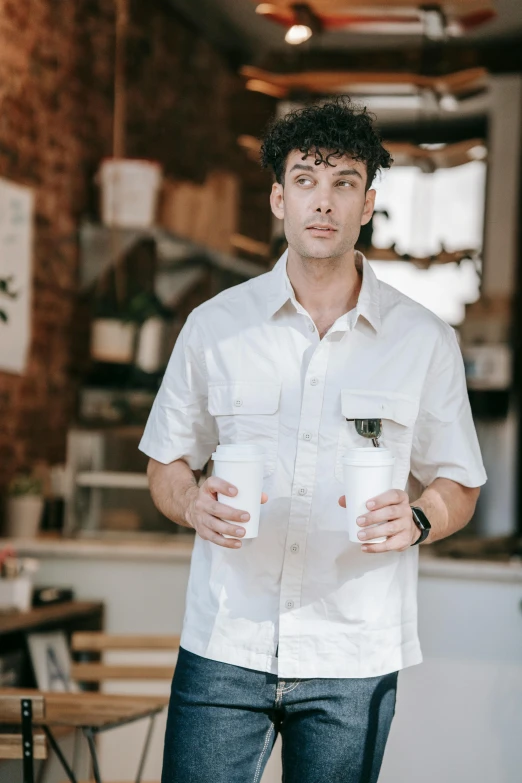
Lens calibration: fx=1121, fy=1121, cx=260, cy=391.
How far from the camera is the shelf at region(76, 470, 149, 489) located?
4.54 metres

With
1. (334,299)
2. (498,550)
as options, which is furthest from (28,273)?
(334,299)

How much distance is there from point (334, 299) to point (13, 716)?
1.13 meters

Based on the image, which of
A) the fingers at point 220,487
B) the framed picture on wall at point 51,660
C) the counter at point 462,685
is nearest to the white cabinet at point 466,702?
the counter at point 462,685

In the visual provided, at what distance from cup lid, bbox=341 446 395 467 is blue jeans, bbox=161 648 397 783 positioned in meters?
0.41

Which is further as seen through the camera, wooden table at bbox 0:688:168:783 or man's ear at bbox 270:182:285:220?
wooden table at bbox 0:688:168:783

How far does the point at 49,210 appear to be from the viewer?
15.4 ft

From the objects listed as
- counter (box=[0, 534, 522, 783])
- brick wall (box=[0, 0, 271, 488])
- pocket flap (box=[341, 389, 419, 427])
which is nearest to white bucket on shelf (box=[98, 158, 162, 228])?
brick wall (box=[0, 0, 271, 488])

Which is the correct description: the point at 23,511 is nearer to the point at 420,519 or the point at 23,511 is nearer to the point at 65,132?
the point at 65,132

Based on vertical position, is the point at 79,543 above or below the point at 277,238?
below

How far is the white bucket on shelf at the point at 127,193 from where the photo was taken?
16.1 feet

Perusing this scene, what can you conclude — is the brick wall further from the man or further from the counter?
the man

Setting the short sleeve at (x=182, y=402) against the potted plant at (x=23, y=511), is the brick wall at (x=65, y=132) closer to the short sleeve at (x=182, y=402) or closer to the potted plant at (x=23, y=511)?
the potted plant at (x=23, y=511)

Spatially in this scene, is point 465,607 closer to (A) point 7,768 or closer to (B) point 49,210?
(A) point 7,768

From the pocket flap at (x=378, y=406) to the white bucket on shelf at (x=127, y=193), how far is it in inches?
124
